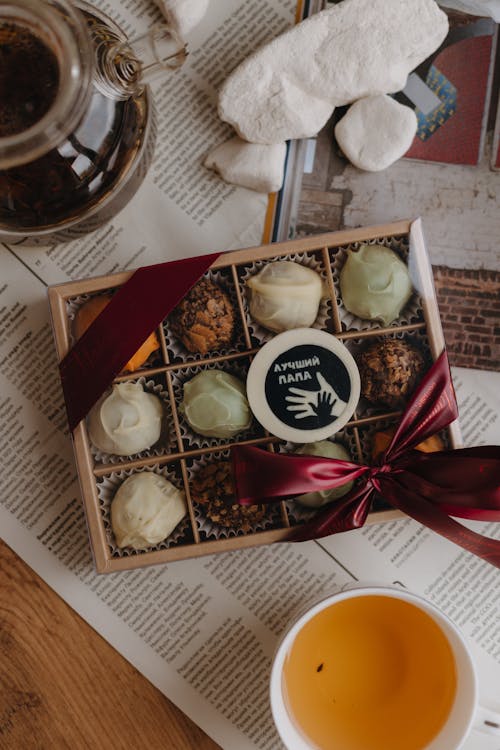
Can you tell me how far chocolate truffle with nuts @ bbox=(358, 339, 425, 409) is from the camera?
664 mm

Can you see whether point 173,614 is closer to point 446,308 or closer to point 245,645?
point 245,645

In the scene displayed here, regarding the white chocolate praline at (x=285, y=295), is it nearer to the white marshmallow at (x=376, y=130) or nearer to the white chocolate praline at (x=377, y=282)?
the white chocolate praline at (x=377, y=282)

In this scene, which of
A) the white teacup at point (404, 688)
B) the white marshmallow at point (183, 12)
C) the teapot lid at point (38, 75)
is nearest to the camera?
the teapot lid at point (38, 75)

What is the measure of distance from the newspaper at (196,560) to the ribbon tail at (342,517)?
0.10 m

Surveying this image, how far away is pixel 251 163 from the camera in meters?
0.73

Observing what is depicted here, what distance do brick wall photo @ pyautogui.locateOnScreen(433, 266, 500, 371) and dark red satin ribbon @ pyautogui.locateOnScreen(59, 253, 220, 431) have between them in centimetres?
27

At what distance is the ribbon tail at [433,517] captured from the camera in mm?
653

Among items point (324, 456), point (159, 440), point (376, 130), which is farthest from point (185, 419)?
point (376, 130)

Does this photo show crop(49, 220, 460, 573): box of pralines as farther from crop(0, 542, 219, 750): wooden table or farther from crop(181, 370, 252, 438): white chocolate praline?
crop(0, 542, 219, 750): wooden table

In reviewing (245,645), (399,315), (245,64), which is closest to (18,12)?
(245,64)

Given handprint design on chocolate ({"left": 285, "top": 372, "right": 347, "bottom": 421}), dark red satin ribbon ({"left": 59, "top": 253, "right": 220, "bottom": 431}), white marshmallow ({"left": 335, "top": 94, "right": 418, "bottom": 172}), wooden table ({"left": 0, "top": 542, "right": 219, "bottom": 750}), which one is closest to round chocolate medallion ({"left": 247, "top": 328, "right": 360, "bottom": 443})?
handprint design on chocolate ({"left": 285, "top": 372, "right": 347, "bottom": 421})

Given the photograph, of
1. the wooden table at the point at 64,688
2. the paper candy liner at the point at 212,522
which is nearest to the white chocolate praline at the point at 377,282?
the paper candy liner at the point at 212,522

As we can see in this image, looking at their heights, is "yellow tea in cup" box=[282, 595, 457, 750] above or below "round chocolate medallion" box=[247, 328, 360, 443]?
below

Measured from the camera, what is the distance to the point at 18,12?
1.52ft
